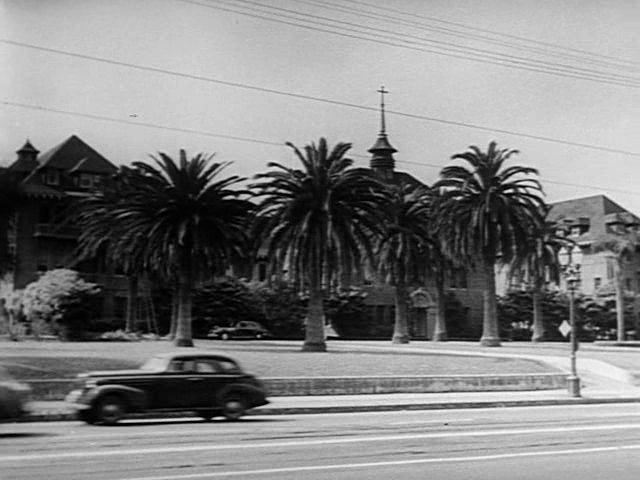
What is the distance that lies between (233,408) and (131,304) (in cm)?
2441

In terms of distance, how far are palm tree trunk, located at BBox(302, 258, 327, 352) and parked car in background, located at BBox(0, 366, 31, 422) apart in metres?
20.1

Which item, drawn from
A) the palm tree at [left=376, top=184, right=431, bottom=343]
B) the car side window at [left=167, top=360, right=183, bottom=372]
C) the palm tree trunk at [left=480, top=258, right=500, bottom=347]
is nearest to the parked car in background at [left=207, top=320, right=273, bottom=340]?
the palm tree at [left=376, top=184, right=431, bottom=343]

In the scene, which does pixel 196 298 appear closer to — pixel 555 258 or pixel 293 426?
pixel 555 258

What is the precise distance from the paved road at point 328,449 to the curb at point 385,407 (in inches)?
18.0

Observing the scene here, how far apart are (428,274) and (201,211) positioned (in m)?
16.3

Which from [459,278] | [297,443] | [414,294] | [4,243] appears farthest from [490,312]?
[4,243]

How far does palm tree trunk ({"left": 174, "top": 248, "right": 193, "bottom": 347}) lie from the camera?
3478 cm

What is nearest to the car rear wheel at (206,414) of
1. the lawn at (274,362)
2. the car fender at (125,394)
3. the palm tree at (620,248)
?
the car fender at (125,394)

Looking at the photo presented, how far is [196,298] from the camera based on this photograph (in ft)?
151

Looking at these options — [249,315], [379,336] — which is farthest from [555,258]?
[249,315]

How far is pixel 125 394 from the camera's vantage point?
17.2 metres

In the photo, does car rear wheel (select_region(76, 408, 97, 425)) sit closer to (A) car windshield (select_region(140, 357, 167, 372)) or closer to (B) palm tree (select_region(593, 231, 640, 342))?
(A) car windshield (select_region(140, 357, 167, 372))

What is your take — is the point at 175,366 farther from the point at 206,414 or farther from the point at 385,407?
the point at 385,407

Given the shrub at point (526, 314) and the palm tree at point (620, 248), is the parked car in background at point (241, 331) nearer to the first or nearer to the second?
the shrub at point (526, 314)
